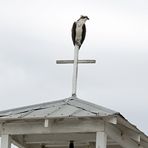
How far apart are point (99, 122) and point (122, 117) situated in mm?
442

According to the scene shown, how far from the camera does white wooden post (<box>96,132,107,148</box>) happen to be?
17922 millimetres

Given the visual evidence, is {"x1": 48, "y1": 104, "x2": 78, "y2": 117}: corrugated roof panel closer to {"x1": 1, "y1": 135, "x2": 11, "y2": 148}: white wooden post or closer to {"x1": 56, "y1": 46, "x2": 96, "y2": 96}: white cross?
{"x1": 56, "y1": 46, "x2": 96, "y2": 96}: white cross

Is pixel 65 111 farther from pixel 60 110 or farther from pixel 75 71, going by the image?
pixel 75 71

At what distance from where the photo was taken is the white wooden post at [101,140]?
17922 mm

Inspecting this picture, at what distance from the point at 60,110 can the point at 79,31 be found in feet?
6.75

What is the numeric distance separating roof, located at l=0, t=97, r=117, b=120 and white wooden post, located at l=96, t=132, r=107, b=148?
0.41 m

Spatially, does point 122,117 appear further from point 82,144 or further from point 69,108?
point 82,144

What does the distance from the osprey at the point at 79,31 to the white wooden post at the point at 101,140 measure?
237 cm

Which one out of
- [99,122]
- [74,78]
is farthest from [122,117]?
[74,78]

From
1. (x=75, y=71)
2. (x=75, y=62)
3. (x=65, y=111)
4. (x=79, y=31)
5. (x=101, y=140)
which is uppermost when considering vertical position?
(x=79, y=31)

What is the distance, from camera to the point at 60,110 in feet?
60.1

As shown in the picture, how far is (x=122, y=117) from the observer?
59.5 ft

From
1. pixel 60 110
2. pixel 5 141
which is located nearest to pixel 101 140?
pixel 60 110

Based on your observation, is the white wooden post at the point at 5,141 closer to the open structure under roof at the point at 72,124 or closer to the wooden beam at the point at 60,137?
the open structure under roof at the point at 72,124
